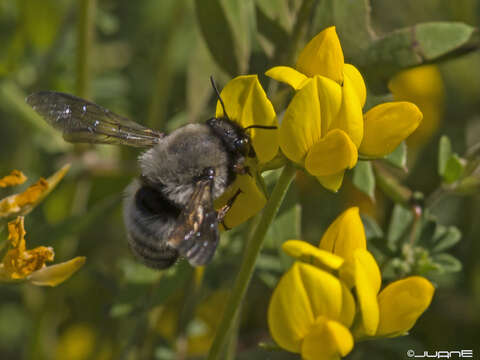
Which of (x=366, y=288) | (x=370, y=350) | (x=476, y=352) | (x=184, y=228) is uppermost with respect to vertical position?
(x=184, y=228)

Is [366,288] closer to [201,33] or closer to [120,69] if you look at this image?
[201,33]

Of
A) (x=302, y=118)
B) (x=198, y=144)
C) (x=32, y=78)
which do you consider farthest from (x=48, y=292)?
(x=302, y=118)

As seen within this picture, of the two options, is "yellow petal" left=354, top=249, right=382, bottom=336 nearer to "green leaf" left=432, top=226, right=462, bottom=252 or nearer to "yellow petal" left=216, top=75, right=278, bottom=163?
"yellow petal" left=216, top=75, right=278, bottom=163

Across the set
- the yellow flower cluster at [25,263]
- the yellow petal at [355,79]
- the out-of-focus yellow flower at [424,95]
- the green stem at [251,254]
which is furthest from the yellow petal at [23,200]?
the out-of-focus yellow flower at [424,95]

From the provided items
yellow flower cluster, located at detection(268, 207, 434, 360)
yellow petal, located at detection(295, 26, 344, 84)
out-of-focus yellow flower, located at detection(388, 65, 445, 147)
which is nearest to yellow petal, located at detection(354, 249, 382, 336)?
yellow flower cluster, located at detection(268, 207, 434, 360)

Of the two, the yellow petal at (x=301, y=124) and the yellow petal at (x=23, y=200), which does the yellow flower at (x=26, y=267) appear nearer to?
the yellow petal at (x=23, y=200)

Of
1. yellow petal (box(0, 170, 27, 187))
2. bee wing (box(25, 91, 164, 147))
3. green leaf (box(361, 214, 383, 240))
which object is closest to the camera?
yellow petal (box(0, 170, 27, 187))
